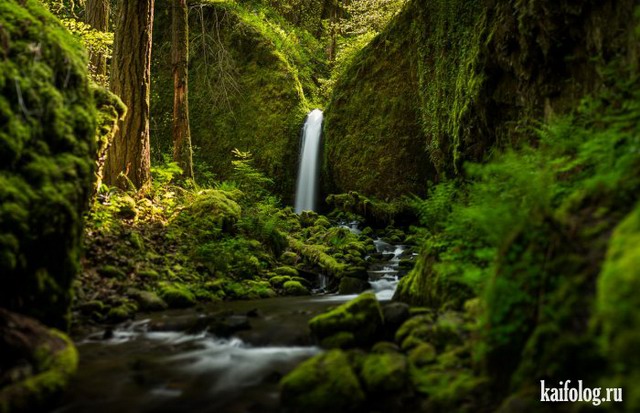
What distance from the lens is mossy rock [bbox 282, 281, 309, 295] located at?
8.27 metres

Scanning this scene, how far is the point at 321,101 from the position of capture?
22047 mm

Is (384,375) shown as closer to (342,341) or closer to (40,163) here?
(342,341)

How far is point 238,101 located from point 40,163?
50.3 feet

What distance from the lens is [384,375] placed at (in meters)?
3.46

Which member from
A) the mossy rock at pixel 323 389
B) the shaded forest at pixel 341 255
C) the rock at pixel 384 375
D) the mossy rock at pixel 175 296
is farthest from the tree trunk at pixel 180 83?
the rock at pixel 384 375

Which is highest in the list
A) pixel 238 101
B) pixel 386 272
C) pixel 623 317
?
pixel 238 101

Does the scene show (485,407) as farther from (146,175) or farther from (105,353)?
(146,175)

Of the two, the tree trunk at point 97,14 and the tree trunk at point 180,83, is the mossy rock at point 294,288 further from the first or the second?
Answer: the tree trunk at point 97,14

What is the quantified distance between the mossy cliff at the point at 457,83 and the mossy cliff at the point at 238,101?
189 centimetres

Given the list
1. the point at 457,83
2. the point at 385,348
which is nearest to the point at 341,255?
the point at 457,83

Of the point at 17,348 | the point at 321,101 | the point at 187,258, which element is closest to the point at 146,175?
the point at 187,258

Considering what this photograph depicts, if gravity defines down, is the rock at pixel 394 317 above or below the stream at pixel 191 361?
above

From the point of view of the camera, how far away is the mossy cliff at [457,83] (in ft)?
20.1

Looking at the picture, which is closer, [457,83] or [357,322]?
[357,322]
